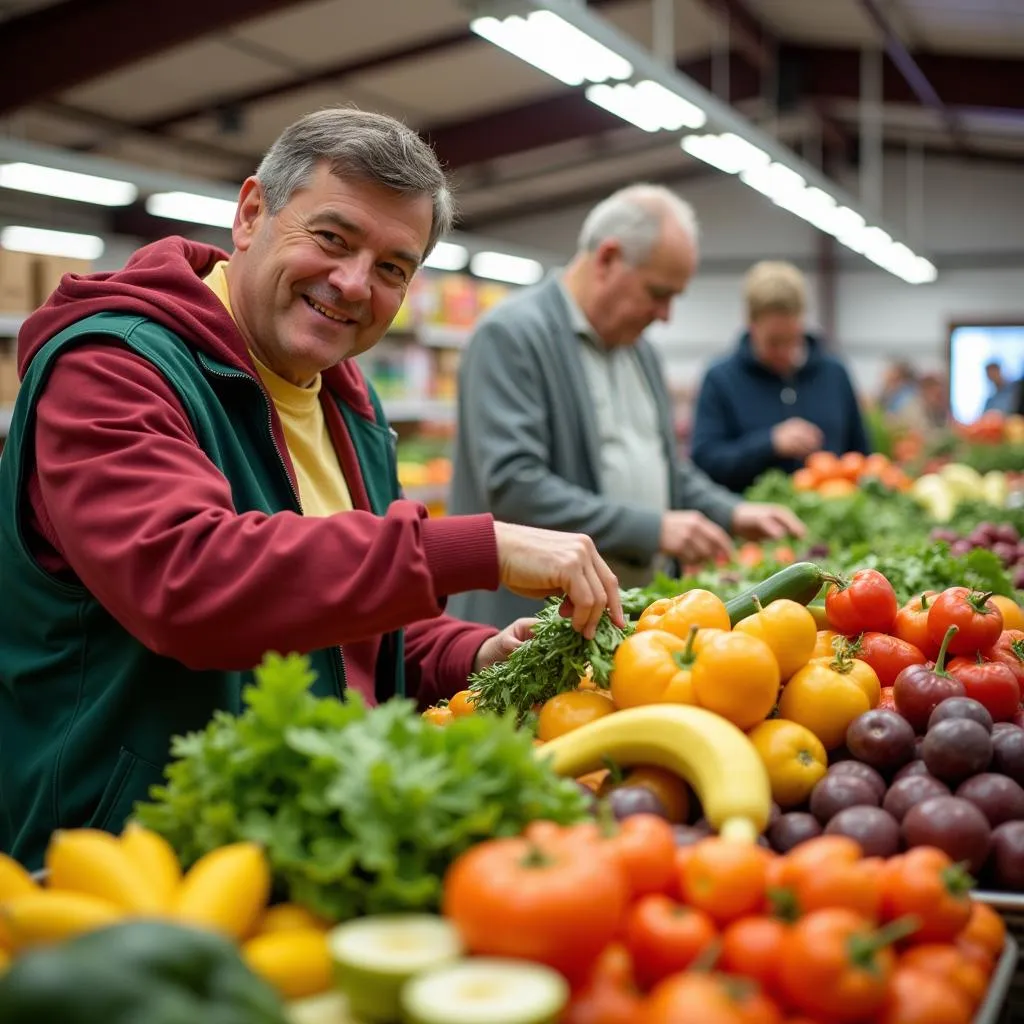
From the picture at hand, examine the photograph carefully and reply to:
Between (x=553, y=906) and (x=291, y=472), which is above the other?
(x=291, y=472)

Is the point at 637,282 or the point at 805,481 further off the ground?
the point at 637,282

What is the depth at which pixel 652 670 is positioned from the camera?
1603 millimetres

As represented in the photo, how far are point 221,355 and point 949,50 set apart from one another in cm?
1119

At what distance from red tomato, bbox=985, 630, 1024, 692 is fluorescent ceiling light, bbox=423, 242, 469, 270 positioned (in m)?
9.09

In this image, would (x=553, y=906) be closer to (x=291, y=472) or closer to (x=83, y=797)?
(x=83, y=797)

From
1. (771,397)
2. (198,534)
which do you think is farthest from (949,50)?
(198,534)

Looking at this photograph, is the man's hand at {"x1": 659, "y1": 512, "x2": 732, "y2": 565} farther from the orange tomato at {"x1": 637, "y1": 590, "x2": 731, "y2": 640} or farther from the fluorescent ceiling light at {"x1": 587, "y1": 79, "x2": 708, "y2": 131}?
the fluorescent ceiling light at {"x1": 587, "y1": 79, "x2": 708, "y2": 131}

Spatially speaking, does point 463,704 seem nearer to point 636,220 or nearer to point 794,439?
point 636,220

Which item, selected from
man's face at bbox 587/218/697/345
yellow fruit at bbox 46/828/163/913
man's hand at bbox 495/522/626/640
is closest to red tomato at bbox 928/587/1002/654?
man's hand at bbox 495/522/626/640

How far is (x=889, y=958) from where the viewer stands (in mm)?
1105

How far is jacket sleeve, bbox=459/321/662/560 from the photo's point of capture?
3398 millimetres

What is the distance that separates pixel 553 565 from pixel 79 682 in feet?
2.44

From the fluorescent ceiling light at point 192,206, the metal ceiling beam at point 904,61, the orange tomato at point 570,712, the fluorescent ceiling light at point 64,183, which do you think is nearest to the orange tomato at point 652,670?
the orange tomato at point 570,712

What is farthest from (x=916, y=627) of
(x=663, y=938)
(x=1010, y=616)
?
(x=663, y=938)
